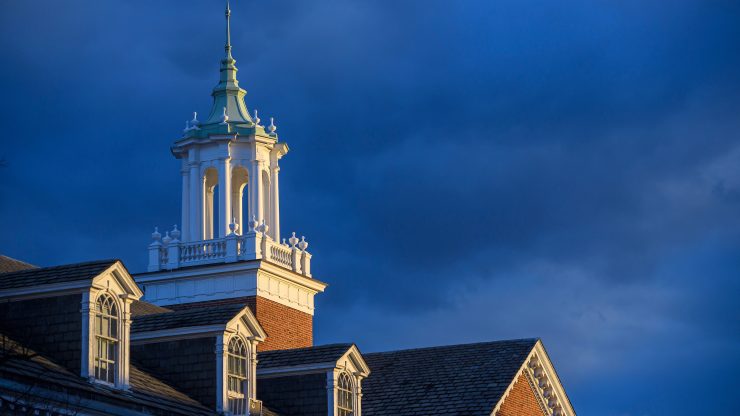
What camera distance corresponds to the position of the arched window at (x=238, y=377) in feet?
112

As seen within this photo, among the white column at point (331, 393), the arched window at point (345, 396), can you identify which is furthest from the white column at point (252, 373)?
the arched window at point (345, 396)

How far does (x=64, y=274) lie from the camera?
30391 millimetres

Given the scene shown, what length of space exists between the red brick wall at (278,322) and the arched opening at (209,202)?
10.3ft

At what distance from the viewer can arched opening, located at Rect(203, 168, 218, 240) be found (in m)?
50.5

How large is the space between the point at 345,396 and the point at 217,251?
11957 mm

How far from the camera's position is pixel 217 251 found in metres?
49.1

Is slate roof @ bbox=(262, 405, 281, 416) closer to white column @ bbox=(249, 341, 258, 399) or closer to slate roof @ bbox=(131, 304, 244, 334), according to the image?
white column @ bbox=(249, 341, 258, 399)

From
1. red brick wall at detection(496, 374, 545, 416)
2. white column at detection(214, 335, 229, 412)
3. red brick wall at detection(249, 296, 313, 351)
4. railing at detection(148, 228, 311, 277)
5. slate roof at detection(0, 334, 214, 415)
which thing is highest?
railing at detection(148, 228, 311, 277)

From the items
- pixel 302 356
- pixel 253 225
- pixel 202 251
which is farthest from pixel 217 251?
pixel 302 356

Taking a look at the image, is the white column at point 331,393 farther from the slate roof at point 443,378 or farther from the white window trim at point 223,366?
the slate roof at point 443,378

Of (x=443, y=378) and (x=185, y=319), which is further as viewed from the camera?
(x=443, y=378)

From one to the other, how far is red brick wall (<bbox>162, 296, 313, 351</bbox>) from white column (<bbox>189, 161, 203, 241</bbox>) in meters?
2.81

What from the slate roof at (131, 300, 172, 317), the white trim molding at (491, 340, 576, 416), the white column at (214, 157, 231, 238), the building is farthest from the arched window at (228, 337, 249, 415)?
the white column at (214, 157, 231, 238)

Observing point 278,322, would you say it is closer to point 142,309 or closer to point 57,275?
point 142,309
